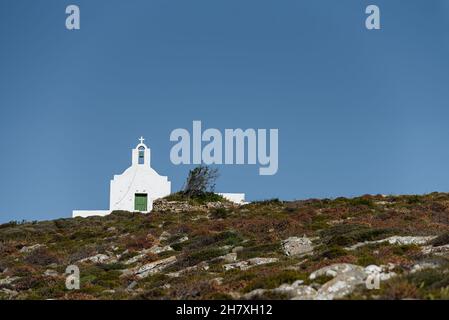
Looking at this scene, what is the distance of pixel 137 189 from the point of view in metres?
58.1

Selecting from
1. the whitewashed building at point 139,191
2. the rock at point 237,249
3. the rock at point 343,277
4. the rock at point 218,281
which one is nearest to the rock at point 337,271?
the rock at point 343,277

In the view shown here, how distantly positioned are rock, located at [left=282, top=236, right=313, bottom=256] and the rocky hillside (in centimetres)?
5

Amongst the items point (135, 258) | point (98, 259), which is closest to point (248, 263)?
point (135, 258)

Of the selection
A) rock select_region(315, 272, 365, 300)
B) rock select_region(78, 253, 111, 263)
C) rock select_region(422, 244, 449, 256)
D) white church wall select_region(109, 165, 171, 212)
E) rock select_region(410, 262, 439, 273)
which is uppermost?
white church wall select_region(109, 165, 171, 212)

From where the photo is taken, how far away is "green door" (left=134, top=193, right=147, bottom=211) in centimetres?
5778

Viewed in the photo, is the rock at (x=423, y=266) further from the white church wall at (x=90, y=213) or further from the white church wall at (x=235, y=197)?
the white church wall at (x=90, y=213)

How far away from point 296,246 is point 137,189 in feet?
119

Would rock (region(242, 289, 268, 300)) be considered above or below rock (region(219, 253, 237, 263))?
Result: above

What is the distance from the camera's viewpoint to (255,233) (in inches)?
1196

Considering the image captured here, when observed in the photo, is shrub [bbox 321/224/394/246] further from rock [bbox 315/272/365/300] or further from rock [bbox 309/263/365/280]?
rock [bbox 315/272/365/300]

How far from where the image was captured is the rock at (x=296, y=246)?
73.6 ft

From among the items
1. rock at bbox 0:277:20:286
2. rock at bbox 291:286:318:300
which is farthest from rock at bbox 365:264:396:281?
rock at bbox 0:277:20:286
